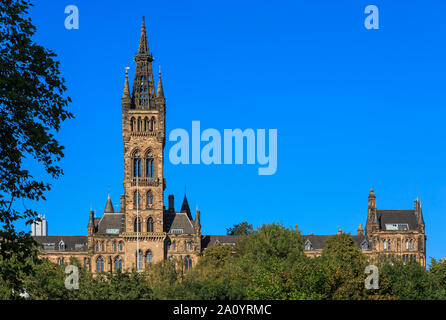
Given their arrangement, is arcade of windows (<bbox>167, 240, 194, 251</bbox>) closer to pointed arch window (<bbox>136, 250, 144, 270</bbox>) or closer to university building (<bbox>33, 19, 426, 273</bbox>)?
university building (<bbox>33, 19, 426, 273</bbox>)

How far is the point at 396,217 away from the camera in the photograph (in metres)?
174

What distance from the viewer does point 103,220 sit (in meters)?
165

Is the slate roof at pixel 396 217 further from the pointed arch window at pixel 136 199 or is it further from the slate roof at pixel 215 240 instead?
the pointed arch window at pixel 136 199

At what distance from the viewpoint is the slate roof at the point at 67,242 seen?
563 ft

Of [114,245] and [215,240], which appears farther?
[215,240]

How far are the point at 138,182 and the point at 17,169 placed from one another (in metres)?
120

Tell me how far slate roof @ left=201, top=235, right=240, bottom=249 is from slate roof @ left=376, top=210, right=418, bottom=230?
3169 cm

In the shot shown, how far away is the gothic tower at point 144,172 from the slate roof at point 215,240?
795 inches

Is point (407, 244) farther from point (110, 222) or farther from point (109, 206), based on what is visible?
point (109, 206)

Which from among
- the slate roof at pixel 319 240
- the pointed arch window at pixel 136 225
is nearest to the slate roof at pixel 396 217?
the slate roof at pixel 319 240

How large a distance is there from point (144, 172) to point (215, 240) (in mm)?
28683

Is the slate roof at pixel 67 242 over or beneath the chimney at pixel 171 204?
beneath

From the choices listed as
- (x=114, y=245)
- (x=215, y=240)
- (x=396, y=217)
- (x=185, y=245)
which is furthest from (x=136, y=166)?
(x=396, y=217)
